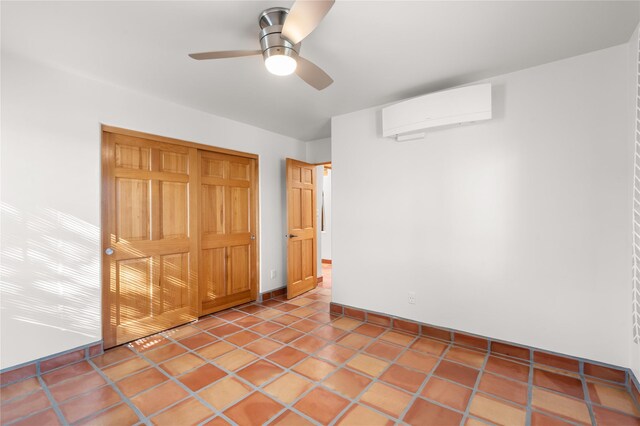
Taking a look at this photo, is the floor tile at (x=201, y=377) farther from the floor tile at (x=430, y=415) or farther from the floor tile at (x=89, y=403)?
the floor tile at (x=430, y=415)

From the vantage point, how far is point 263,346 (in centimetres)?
272

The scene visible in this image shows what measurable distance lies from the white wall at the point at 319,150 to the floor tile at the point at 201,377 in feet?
11.1

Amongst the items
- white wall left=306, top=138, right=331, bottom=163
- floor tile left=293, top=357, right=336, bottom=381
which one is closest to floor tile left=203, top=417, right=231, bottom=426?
floor tile left=293, top=357, right=336, bottom=381

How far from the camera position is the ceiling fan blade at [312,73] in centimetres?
179

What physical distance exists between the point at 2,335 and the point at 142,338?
105 cm

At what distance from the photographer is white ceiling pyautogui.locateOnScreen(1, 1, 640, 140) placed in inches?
66.6

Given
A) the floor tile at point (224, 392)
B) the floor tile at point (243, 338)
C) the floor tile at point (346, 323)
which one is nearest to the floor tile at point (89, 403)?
the floor tile at point (224, 392)

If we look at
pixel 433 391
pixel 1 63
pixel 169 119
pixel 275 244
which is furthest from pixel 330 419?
pixel 1 63

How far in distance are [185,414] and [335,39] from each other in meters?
2.68

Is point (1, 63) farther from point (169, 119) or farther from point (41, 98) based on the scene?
point (169, 119)

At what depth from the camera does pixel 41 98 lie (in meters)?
2.29

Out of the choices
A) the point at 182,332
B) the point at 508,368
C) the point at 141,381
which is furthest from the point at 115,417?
the point at 508,368

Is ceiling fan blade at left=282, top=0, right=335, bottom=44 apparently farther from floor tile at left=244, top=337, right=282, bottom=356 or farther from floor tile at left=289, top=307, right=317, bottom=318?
floor tile at left=289, top=307, right=317, bottom=318

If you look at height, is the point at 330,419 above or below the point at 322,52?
below
